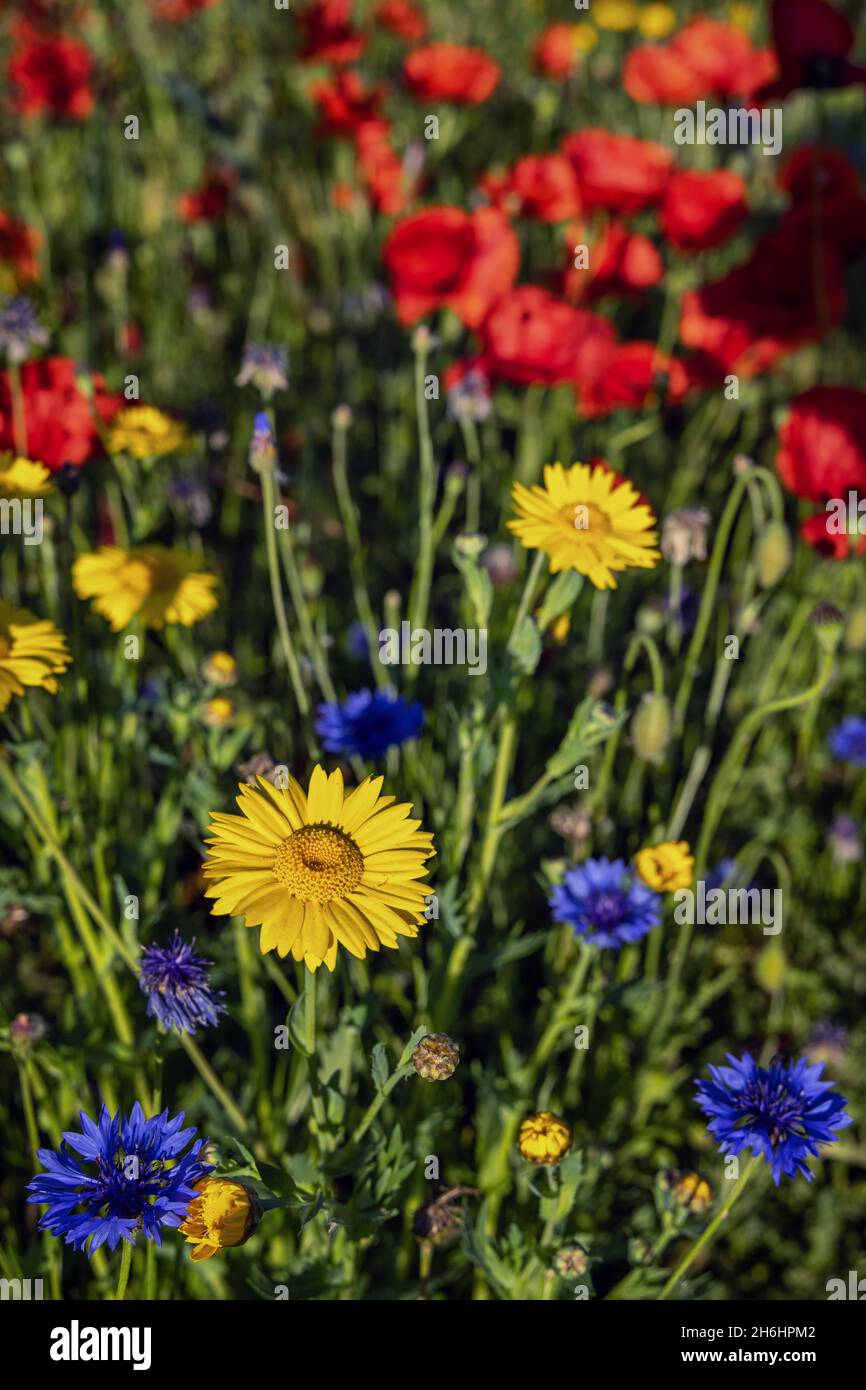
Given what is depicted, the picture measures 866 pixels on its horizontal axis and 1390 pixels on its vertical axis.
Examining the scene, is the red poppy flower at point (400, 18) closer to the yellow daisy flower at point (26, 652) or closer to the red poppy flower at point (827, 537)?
the red poppy flower at point (827, 537)

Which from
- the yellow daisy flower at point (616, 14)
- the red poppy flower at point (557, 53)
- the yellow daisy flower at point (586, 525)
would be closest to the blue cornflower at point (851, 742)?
the yellow daisy flower at point (586, 525)

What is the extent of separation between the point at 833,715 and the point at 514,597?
28.5 inches

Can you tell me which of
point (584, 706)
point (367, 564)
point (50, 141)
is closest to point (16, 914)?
point (584, 706)

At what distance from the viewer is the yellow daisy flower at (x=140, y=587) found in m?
1.18

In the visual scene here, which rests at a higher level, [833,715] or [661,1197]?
[833,715]

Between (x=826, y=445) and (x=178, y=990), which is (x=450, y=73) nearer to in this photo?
(x=826, y=445)

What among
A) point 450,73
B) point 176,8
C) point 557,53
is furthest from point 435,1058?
point 176,8

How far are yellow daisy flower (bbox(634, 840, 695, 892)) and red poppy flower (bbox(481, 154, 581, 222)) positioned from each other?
1.24m

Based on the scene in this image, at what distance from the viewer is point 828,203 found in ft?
5.31

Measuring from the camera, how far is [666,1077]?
1.29 metres

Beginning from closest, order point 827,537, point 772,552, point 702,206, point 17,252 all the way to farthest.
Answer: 1. point 827,537
2. point 772,552
3. point 702,206
4. point 17,252

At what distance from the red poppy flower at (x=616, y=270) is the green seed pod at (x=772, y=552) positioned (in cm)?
64

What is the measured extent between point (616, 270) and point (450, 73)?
25.5 inches
